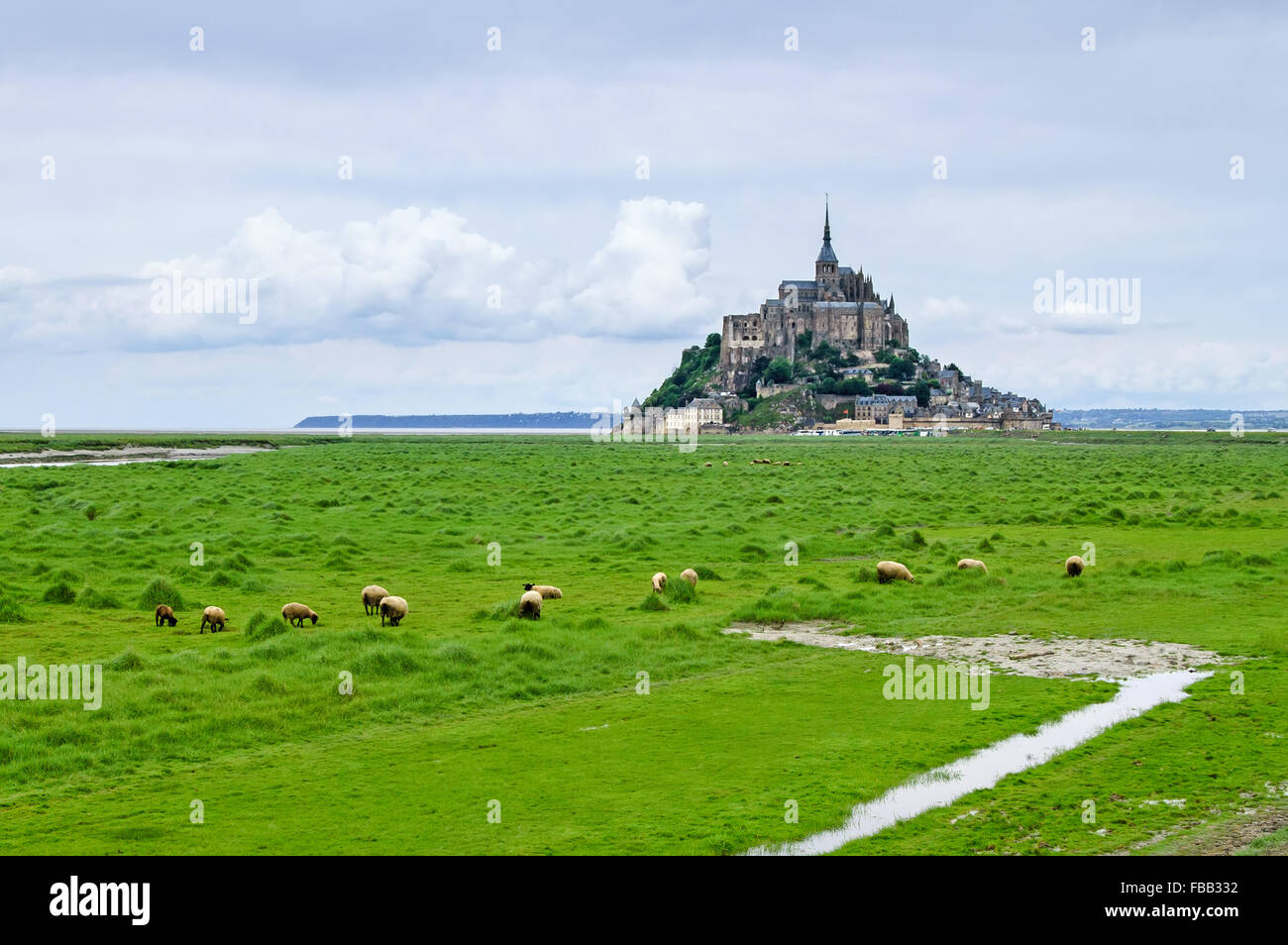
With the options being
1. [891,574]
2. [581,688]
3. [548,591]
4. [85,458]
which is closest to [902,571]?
[891,574]

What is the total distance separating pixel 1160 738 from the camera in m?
13.8

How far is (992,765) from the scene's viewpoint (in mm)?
12992

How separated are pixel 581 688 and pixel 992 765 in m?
6.22

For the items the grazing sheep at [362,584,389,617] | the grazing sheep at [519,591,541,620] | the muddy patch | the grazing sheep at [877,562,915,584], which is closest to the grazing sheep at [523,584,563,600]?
the grazing sheep at [519,591,541,620]

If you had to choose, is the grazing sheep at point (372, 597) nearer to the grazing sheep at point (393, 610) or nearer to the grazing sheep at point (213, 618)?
the grazing sheep at point (393, 610)

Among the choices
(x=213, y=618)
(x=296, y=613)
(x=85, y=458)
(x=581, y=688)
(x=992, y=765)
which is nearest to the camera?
(x=992, y=765)

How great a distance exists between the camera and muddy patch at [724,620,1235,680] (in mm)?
A: 18031

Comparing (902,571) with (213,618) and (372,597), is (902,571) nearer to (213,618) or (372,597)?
(372,597)

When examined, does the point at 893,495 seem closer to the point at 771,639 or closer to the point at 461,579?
the point at 461,579

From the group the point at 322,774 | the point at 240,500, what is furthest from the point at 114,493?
the point at 322,774

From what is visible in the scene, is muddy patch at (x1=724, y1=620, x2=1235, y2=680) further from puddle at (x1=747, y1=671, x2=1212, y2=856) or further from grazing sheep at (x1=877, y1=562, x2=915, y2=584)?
grazing sheep at (x1=877, y1=562, x2=915, y2=584)

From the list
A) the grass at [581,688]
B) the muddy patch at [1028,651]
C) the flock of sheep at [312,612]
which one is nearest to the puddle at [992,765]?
the grass at [581,688]

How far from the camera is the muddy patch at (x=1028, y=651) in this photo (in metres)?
18.0
